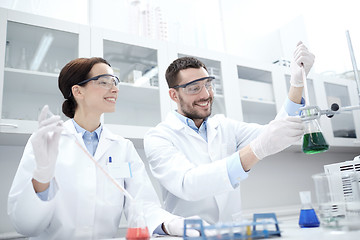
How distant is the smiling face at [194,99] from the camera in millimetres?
1741

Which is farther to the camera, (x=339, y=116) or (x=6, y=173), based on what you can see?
(x=339, y=116)

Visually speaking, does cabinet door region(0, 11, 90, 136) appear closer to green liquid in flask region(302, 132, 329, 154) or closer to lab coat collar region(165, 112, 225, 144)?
lab coat collar region(165, 112, 225, 144)

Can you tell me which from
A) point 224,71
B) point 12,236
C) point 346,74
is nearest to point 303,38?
point 346,74

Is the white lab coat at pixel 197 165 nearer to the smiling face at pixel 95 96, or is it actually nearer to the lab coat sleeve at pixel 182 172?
the lab coat sleeve at pixel 182 172

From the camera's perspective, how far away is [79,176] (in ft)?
4.42

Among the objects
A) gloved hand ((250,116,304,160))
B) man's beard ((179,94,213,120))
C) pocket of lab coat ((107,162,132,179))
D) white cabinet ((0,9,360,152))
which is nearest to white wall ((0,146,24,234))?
white cabinet ((0,9,360,152))

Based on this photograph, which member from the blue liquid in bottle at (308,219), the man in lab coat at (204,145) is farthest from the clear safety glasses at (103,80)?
the blue liquid in bottle at (308,219)

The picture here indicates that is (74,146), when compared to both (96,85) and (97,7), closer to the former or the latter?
(96,85)

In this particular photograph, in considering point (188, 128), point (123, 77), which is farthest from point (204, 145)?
point (123, 77)

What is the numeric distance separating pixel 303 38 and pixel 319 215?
3239 mm

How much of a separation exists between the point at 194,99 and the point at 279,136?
0.63 metres

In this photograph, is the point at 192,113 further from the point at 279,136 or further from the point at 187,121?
the point at 279,136

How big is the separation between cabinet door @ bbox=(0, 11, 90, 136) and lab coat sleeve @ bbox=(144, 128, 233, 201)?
2.90ft

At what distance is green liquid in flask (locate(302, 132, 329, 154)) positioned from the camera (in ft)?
3.39
